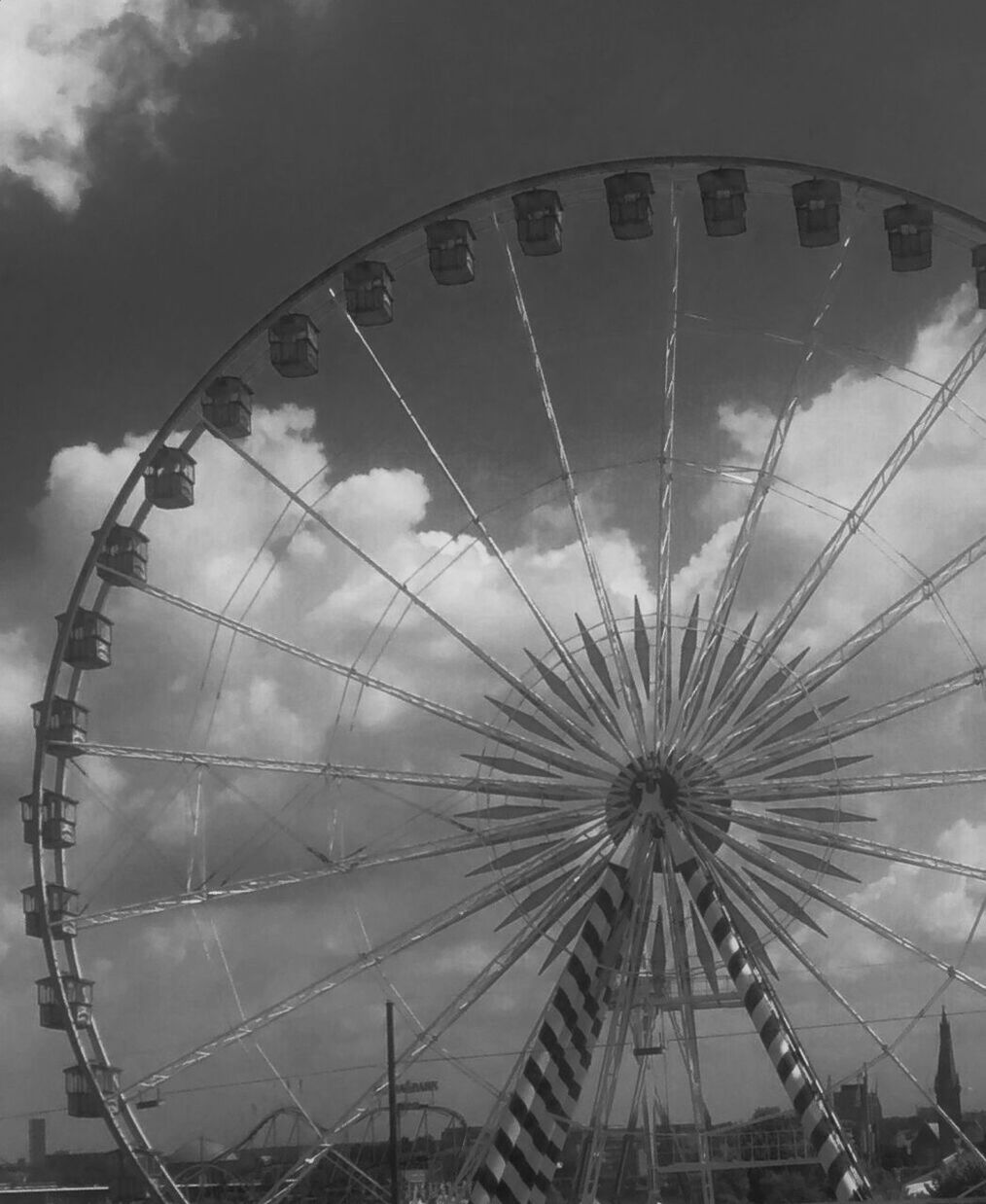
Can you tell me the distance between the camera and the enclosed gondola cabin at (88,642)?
34.2m

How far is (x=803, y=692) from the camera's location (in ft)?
93.8

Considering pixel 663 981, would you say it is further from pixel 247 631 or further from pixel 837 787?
pixel 247 631

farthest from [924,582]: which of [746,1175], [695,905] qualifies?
[746,1175]

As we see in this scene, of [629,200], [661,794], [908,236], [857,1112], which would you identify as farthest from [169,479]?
[857,1112]

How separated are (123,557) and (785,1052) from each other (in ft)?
42.2

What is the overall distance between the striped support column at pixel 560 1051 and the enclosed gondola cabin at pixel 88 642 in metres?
9.42

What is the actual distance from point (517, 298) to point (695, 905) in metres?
10.1

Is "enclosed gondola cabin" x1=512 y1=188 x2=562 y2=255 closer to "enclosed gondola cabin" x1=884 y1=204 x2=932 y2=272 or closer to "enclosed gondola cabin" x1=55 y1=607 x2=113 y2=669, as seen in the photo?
"enclosed gondola cabin" x1=884 y1=204 x2=932 y2=272

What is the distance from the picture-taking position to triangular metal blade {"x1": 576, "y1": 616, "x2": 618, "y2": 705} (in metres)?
29.1

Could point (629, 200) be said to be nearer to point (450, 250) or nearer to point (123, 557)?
point (450, 250)

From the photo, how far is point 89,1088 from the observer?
32219mm

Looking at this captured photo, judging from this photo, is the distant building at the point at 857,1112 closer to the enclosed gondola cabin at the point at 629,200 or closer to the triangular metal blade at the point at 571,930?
the triangular metal blade at the point at 571,930

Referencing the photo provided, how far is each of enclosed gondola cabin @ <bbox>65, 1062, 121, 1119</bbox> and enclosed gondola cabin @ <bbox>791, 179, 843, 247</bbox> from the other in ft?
52.9

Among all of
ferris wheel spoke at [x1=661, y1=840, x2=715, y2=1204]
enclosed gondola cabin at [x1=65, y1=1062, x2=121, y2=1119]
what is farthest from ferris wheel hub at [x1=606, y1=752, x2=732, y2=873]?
enclosed gondola cabin at [x1=65, y1=1062, x2=121, y2=1119]
